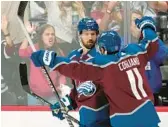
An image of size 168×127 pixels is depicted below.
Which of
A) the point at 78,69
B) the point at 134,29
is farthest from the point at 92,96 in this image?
the point at 134,29

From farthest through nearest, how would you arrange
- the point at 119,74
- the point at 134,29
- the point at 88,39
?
1. the point at 134,29
2. the point at 88,39
3. the point at 119,74

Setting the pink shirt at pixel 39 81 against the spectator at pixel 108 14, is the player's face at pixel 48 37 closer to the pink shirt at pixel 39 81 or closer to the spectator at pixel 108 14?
the pink shirt at pixel 39 81

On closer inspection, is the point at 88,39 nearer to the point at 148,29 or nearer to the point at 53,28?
the point at 148,29

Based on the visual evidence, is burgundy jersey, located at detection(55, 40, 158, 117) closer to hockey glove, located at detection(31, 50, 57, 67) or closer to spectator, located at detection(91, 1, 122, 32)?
hockey glove, located at detection(31, 50, 57, 67)

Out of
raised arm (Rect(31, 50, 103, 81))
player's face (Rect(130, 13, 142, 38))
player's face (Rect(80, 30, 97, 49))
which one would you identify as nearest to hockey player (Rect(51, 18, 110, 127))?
player's face (Rect(80, 30, 97, 49))

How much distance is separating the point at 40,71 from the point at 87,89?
1425 millimetres

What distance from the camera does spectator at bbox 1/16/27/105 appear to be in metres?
3.63

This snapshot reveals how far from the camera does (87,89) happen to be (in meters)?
2.20

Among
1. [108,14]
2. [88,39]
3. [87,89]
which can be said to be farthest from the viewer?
[108,14]

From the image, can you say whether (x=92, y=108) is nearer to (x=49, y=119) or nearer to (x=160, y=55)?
(x=160, y=55)

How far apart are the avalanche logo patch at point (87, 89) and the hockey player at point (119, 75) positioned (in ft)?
0.31

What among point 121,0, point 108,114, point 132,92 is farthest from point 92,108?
point 121,0

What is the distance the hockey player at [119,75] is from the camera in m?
2.07

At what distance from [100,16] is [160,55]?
3.28 ft
